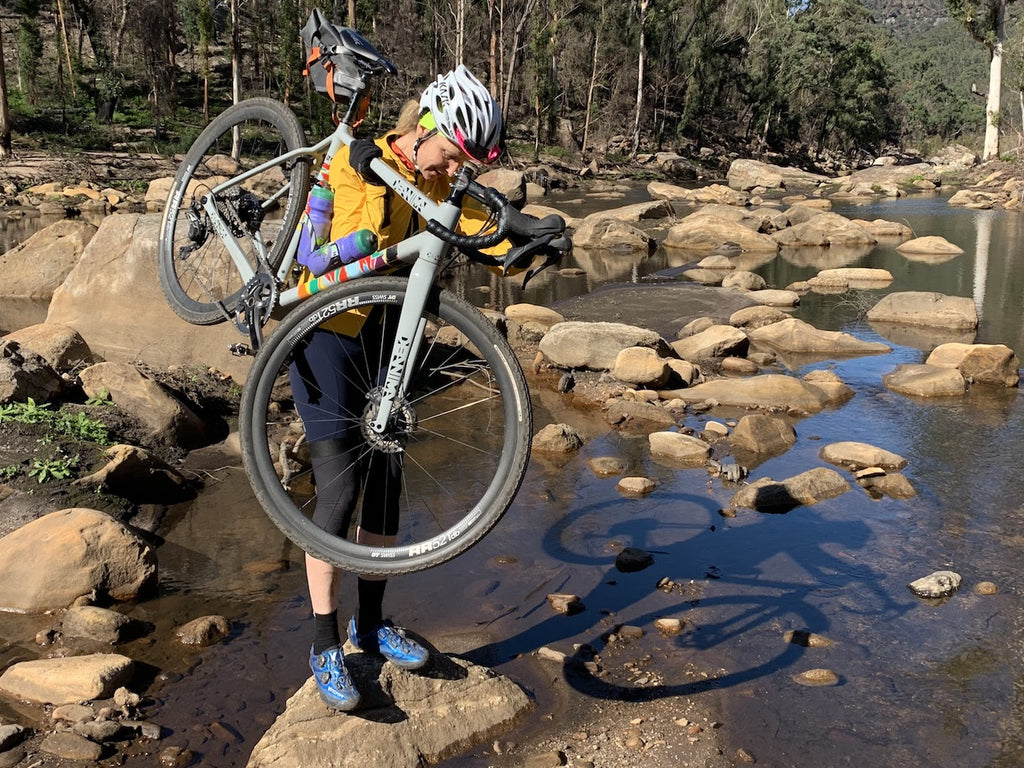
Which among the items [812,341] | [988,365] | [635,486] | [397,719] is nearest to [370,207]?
[397,719]

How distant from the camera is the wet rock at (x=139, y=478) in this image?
6180 millimetres

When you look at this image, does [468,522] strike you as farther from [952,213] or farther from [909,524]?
[952,213]

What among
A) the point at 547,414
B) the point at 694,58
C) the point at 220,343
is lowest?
the point at 547,414

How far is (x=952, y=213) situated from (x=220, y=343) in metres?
28.4

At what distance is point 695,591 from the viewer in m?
5.30

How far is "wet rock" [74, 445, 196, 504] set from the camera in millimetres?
6180

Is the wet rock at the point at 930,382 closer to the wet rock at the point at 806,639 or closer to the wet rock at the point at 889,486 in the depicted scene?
the wet rock at the point at 889,486

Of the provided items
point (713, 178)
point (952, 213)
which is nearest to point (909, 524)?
point (952, 213)

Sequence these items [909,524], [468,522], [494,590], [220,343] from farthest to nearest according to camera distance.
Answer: [220,343] → [909,524] → [494,590] → [468,522]

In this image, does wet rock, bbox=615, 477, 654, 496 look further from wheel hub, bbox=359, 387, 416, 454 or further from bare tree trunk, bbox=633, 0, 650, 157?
bare tree trunk, bbox=633, 0, 650, 157

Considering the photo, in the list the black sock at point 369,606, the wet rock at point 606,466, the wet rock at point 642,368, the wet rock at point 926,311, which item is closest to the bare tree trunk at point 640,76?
the wet rock at point 926,311

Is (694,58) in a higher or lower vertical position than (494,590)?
higher

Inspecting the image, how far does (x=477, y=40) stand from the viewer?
55812mm

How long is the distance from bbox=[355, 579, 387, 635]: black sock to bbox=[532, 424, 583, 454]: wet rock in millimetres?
3711
